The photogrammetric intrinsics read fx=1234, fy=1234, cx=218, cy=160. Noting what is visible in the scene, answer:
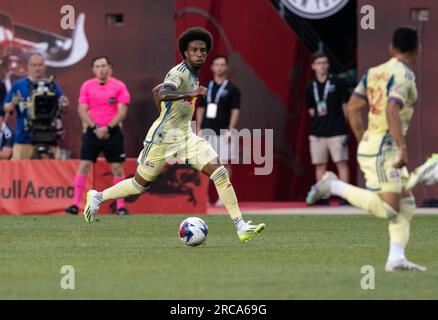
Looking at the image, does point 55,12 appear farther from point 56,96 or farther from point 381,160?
point 381,160

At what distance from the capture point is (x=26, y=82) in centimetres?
2144

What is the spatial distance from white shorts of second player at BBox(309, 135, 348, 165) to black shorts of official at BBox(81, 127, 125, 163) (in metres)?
3.88

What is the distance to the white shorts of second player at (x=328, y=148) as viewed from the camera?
21750 millimetres

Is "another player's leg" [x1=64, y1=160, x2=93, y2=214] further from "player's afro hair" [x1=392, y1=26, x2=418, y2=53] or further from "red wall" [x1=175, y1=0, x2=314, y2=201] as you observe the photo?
"player's afro hair" [x1=392, y1=26, x2=418, y2=53]

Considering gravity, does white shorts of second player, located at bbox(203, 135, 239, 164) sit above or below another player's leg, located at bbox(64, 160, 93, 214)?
above

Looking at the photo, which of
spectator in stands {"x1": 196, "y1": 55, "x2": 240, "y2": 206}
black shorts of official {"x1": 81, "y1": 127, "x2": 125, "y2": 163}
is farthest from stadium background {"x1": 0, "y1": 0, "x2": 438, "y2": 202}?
black shorts of official {"x1": 81, "y1": 127, "x2": 125, "y2": 163}

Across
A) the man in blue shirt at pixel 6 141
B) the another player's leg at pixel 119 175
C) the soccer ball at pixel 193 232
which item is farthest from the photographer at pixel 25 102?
the soccer ball at pixel 193 232

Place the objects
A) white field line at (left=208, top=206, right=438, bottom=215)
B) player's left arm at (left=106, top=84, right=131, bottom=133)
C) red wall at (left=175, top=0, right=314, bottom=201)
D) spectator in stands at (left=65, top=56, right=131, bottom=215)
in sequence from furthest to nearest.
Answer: red wall at (left=175, top=0, right=314, bottom=201) < white field line at (left=208, top=206, right=438, bottom=215) < player's left arm at (left=106, top=84, right=131, bottom=133) < spectator in stands at (left=65, top=56, right=131, bottom=215)

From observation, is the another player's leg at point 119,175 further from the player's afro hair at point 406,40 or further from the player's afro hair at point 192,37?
the player's afro hair at point 406,40

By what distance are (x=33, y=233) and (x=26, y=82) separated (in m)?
5.84

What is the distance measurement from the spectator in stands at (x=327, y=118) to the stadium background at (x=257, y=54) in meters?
0.75

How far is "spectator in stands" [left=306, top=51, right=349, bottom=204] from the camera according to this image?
21781 millimetres
